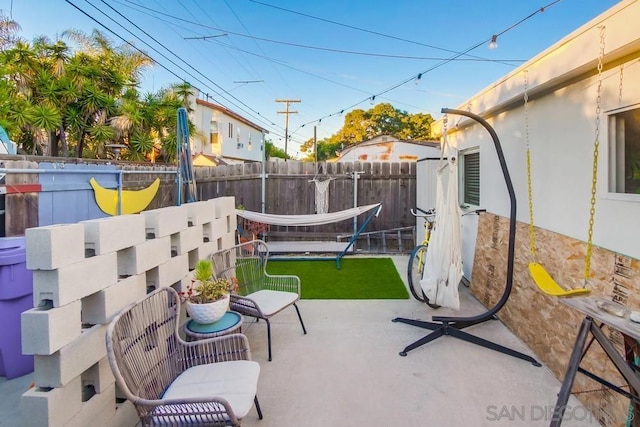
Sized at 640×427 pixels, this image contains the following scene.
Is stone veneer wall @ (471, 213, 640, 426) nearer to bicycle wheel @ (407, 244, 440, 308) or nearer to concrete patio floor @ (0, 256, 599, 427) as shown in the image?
concrete patio floor @ (0, 256, 599, 427)

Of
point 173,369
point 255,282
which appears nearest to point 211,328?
point 173,369

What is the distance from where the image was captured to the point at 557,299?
2416 millimetres

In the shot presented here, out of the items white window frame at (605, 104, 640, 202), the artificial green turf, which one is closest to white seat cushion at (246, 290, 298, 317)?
the artificial green turf

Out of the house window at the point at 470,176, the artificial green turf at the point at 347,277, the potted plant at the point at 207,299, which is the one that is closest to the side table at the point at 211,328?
the potted plant at the point at 207,299

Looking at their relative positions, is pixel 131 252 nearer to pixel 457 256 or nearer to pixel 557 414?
pixel 557 414

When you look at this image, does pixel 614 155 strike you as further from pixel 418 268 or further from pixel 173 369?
pixel 173 369

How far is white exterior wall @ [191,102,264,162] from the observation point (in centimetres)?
1758

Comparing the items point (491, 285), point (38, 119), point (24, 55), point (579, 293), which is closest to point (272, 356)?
point (579, 293)

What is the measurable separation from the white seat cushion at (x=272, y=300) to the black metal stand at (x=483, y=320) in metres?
0.97

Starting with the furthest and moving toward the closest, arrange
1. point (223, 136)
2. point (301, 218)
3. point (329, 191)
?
point (223, 136) < point (329, 191) < point (301, 218)

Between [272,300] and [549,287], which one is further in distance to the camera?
[272,300]

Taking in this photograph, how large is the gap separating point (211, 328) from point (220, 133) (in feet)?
59.9

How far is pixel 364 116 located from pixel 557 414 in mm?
25603

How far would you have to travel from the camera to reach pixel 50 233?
1428 millimetres
